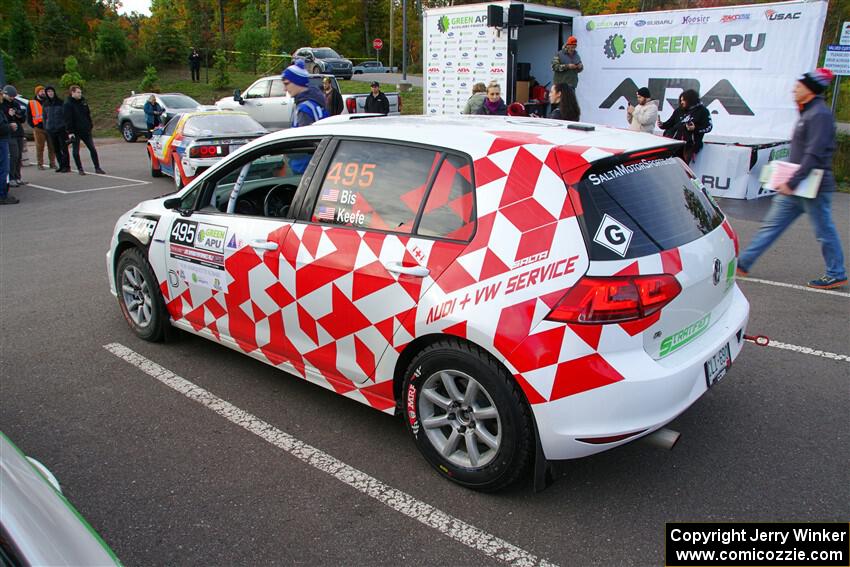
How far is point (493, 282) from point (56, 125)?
15.2 metres

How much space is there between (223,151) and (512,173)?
32.9 ft

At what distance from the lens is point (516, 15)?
1380 cm

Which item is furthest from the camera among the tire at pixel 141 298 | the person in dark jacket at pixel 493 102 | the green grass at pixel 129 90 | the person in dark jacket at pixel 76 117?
the green grass at pixel 129 90

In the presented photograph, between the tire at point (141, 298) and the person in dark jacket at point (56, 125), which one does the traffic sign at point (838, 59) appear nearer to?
the tire at point (141, 298)

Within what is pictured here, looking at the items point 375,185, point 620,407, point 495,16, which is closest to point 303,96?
point 375,185

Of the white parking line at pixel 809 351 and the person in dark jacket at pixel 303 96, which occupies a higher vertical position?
the person in dark jacket at pixel 303 96

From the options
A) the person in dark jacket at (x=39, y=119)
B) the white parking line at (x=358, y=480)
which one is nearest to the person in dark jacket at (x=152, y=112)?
the person in dark jacket at (x=39, y=119)

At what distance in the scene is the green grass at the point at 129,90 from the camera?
27719 mm

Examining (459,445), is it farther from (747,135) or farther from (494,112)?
(747,135)

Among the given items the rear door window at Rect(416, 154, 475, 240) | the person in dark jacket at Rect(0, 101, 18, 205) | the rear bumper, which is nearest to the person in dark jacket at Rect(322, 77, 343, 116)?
the person in dark jacket at Rect(0, 101, 18, 205)

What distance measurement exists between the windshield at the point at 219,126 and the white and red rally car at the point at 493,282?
9.01 metres

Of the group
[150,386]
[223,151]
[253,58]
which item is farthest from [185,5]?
[150,386]

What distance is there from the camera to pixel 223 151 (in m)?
12.1

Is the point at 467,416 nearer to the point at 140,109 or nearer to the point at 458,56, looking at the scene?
the point at 458,56
